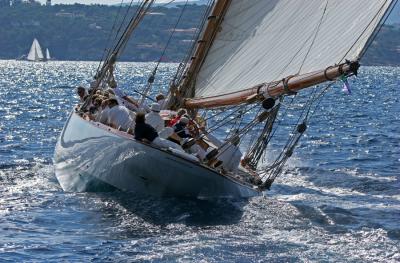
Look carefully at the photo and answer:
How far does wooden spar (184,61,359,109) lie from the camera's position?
20.4 meters

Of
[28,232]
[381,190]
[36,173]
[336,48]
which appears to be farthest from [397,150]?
[28,232]

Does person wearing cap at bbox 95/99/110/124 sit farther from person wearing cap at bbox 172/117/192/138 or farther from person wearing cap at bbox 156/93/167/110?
person wearing cap at bbox 156/93/167/110

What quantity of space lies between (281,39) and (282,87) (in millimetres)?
2544

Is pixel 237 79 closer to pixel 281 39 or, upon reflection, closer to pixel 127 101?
pixel 281 39

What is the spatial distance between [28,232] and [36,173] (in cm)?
998

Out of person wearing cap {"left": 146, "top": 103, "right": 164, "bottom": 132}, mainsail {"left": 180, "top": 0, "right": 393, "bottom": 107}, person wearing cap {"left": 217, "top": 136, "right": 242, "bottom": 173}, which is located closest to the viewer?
mainsail {"left": 180, "top": 0, "right": 393, "bottom": 107}

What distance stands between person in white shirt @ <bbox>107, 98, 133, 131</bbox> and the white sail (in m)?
2.36

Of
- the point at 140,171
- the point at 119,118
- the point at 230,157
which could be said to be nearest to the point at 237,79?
the point at 230,157

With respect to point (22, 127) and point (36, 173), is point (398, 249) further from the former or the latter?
point (22, 127)

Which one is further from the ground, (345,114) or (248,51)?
(345,114)

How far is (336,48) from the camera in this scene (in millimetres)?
21984

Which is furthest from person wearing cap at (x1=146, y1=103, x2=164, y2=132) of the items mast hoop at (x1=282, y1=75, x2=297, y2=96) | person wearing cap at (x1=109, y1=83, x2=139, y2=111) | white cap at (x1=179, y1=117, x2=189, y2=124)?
person wearing cap at (x1=109, y1=83, x2=139, y2=111)

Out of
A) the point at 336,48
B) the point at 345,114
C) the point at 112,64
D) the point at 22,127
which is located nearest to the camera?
the point at 336,48

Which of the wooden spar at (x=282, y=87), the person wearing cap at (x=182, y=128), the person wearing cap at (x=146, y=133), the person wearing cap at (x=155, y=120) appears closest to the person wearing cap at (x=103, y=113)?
the person wearing cap at (x=155, y=120)
